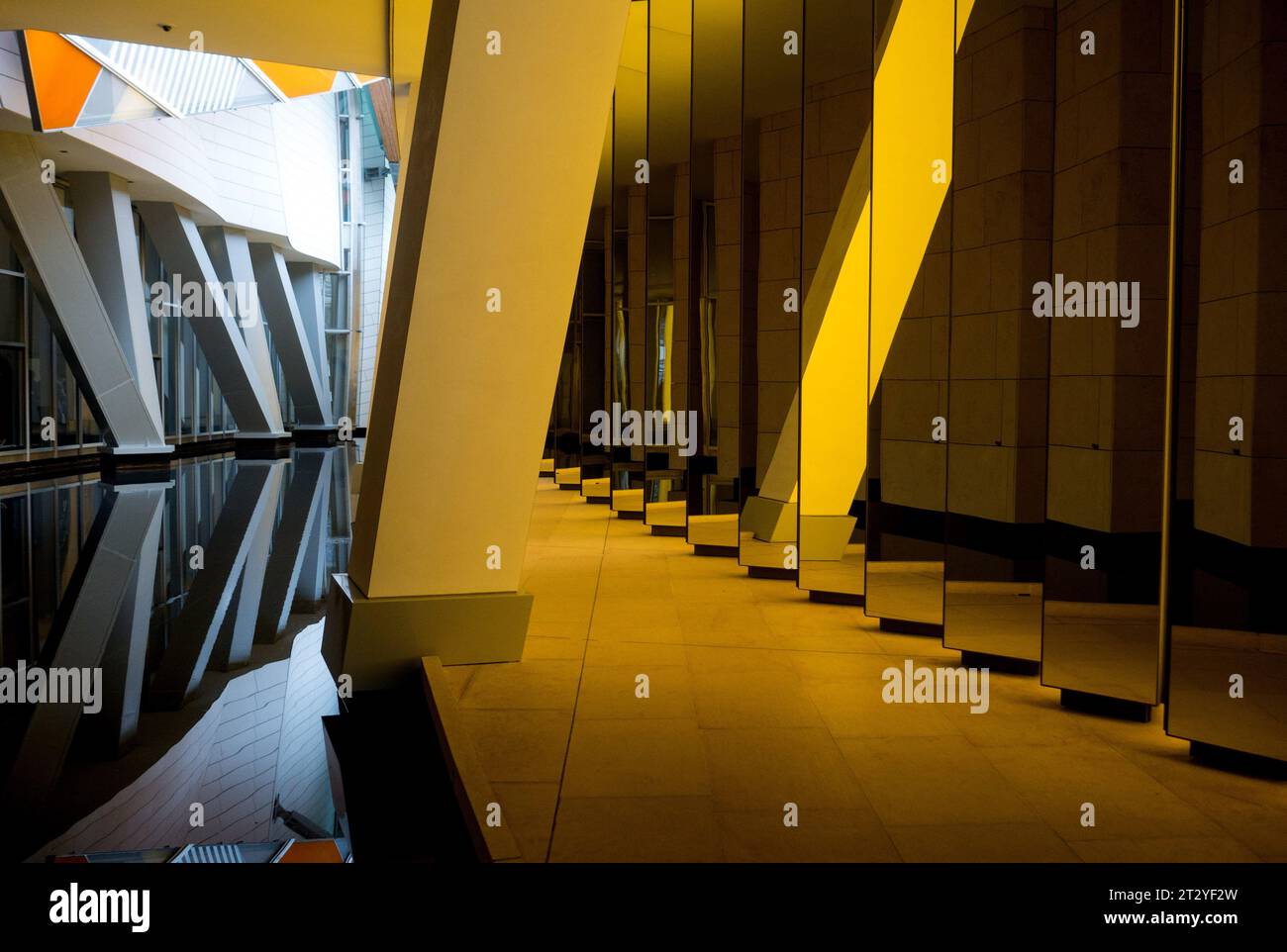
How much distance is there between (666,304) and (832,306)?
5.03 meters

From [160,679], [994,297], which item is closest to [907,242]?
[994,297]

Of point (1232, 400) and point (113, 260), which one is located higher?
point (113, 260)

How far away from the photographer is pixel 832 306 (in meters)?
9.09

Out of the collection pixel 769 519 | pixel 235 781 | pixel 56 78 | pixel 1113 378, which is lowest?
pixel 235 781

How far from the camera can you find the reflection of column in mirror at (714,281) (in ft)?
38.8

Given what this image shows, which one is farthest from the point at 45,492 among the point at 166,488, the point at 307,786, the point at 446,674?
the point at 307,786

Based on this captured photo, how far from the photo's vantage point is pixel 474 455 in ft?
19.7

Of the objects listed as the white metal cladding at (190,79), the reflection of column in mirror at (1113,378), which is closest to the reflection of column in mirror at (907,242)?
the reflection of column in mirror at (1113,378)

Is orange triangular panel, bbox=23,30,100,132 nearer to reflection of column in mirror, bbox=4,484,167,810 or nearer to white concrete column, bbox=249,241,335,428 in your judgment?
reflection of column in mirror, bbox=4,484,167,810

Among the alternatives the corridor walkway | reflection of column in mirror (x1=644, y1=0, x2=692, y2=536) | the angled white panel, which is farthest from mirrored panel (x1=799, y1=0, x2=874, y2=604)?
the angled white panel

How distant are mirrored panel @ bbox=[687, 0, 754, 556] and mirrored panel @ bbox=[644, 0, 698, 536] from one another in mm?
598

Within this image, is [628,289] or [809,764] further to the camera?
[628,289]

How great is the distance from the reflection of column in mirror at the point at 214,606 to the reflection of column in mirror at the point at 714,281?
4.87m

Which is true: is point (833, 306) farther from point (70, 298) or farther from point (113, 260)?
point (113, 260)
